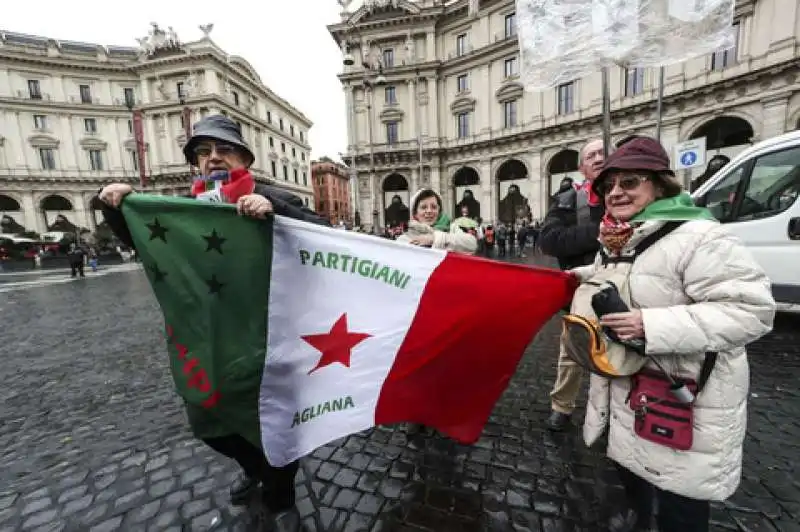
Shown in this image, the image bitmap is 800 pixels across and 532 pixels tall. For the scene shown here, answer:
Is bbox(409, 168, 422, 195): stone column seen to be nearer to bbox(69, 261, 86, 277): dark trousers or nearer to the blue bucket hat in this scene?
bbox(69, 261, 86, 277): dark trousers

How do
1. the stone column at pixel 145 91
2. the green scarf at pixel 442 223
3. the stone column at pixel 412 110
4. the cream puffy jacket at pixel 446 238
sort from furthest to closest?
the stone column at pixel 145 91 < the stone column at pixel 412 110 < the green scarf at pixel 442 223 < the cream puffy jacket at pixel 446 238

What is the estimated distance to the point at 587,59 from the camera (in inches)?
207

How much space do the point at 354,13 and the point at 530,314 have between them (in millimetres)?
41897

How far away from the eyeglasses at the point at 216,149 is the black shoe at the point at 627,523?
288 centimetres

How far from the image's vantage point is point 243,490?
2.20m

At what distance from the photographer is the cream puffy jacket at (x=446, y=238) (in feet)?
9.08

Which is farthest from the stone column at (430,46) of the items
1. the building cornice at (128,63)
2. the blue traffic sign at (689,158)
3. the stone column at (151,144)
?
the stone column at (151,144)

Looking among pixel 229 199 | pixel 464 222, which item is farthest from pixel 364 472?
pixel 464 222

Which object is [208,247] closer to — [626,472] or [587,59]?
[626,472]

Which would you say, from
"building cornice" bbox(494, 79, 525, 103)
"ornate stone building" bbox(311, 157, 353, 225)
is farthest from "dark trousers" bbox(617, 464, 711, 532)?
"ornate stone building" bbox(311, 157, 353, 225)

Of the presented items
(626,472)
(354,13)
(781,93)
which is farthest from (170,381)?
(354,13)

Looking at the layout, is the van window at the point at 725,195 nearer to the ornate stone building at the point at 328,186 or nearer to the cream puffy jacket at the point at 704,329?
the cream puffy jacket at the point at 704,329

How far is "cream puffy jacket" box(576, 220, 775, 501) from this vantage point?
48.5 inches

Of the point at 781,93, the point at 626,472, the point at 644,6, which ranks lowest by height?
the point at 626,472
